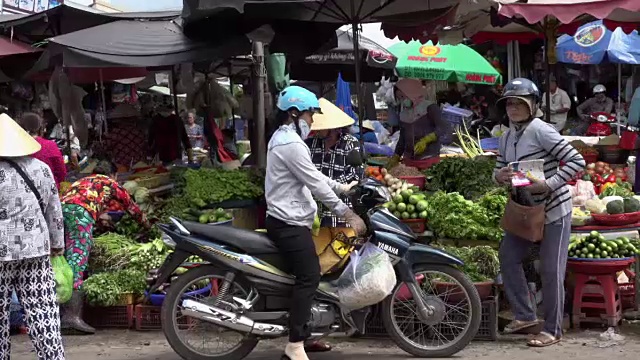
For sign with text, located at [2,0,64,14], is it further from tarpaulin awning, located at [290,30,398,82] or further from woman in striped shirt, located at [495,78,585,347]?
woman in striped shirt, located at [495,78,585,347]

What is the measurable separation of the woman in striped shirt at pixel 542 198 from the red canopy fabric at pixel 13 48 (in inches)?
286

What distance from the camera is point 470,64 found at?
16031mm

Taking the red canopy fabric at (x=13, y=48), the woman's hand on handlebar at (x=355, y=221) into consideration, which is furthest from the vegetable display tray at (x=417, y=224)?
the red canopy fabric at (x=13, y=48)

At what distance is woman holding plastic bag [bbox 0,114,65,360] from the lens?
5070mm

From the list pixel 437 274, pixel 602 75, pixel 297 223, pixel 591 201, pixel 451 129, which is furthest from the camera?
pixel 602 75

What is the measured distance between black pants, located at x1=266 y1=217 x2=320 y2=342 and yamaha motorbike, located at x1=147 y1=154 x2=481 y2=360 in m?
0.12

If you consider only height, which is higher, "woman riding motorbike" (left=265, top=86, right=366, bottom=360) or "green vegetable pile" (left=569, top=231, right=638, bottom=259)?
"woman riding motorbike" (left=265, top=86, right=366, bottom=360)

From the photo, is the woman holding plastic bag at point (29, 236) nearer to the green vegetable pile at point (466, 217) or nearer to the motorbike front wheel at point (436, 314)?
the motorbike front wheel at point (436, 314)

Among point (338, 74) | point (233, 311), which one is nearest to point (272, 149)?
point (233, 311)

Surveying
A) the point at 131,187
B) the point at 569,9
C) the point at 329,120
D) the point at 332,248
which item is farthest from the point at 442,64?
the point at 332,248

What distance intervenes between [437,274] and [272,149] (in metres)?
1.50

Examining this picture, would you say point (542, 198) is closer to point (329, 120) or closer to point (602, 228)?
point (602, 228)

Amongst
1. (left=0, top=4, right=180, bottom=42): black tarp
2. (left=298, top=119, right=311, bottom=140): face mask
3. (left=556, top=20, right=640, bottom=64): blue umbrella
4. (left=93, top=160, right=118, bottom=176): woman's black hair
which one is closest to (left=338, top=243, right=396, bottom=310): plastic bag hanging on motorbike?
(left=298, top=119, right=311, bottom=140): face mask

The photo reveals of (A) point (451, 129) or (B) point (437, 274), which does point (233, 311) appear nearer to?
(B) point (437, 274)
